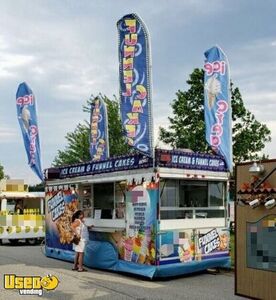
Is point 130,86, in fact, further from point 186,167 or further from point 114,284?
point 114,284

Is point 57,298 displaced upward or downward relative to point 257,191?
downward

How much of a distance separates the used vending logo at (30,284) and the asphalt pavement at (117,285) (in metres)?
0.13

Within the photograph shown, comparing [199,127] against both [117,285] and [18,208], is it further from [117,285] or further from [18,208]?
[117,285]

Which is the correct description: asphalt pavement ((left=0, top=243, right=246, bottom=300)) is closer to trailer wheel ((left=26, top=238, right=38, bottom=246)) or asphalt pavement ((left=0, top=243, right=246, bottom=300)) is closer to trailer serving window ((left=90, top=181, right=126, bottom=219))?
trailer serving window ((left=90, top=181, right=126, bottom=219))

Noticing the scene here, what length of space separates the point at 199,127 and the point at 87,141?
11877 millimetres

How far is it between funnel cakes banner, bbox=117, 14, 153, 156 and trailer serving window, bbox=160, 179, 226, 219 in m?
1.17

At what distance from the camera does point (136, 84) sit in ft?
37.5

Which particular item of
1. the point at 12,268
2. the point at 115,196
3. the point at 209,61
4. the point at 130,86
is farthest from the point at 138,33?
the point at 12,268

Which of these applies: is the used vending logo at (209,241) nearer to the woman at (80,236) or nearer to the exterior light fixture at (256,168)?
the woman at (80,236)

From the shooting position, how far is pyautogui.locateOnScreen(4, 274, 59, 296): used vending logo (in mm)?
9695

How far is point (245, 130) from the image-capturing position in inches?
1060

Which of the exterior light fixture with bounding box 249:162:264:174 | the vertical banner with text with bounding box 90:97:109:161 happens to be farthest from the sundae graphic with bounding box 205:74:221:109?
the exterior light fixture with bounding box 249:162:264:174

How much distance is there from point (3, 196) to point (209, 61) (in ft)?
41.3

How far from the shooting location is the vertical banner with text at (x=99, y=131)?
18.2m
